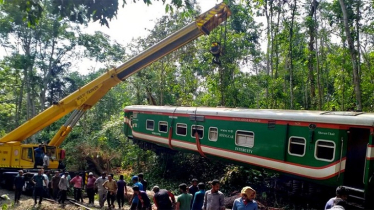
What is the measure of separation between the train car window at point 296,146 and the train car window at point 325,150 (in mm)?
449

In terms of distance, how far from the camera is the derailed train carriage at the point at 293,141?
8.88 metres

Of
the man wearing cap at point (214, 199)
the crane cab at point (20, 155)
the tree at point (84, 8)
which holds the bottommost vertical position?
the crane cab at point (20, 155)

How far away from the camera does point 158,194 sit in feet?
24.6

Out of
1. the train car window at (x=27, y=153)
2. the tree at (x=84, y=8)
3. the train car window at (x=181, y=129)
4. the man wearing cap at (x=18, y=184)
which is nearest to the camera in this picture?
the tree at (x=84, y=8)

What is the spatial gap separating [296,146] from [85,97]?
338 inches

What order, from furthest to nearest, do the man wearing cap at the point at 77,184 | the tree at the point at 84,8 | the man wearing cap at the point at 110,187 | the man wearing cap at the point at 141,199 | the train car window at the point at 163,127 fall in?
the train car window at the point at 163,127 → the man wearing cap at the point at 77,184 → the man wearing cap at the point at 110,187 → the man wearing cap at the point at 141,199 → the tree at the point at 84,8

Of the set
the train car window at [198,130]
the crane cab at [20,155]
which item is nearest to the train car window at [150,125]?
the train car window at [198,130]

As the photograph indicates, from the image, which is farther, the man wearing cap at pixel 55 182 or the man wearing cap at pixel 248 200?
the man wearing cap at pixel 55 182

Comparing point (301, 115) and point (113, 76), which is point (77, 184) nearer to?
point (113, 76)

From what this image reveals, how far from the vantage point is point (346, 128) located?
8867 mm

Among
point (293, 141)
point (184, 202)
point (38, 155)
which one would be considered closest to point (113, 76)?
point (38, 155)

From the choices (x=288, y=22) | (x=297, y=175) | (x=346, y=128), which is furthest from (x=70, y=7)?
(x=288, y=22)

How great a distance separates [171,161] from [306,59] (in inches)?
404

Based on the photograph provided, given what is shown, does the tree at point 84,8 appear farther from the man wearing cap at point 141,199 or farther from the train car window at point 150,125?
the train car window at point 150,125
